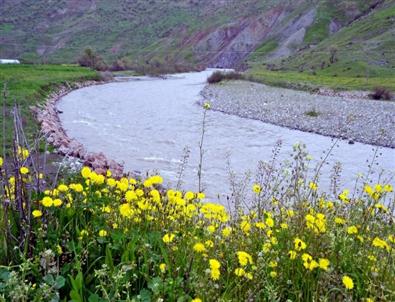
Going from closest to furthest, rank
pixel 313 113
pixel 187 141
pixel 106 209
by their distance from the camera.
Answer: pixel 106 209 < pixel 187 141 < pixel 313 113

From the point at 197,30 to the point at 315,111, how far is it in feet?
355

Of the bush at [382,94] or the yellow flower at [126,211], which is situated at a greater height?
the yellow flower at [126,211]

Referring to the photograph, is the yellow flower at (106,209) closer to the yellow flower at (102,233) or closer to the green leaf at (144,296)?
the yellow flower at (102,233)

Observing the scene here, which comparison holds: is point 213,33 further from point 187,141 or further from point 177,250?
point 177,250

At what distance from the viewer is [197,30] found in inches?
5217

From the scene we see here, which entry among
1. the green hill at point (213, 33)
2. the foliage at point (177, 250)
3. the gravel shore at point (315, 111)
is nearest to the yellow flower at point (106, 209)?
the foliage at point (177, 250)

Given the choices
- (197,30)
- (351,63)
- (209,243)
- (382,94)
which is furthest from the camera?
(197,30)

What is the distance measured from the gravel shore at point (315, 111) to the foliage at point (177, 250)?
51.1 feet

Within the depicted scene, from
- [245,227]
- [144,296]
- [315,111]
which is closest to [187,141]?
[315,111]

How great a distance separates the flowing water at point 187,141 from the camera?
1509 centimetres

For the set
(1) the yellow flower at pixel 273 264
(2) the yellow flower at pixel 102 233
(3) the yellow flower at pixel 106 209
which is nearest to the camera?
(1) the yellow flower at pixel 273 264

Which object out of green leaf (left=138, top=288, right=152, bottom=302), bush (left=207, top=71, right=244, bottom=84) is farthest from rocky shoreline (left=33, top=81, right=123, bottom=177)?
bush (left=207, top=71, right=244, bottom=84)

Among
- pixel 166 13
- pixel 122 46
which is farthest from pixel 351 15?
pixel 166 13

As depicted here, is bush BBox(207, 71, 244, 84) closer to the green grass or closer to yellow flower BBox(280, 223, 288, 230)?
the green grass
